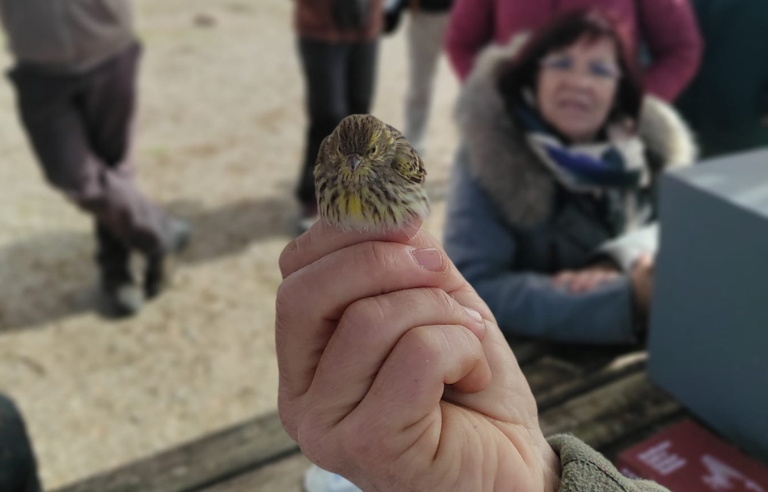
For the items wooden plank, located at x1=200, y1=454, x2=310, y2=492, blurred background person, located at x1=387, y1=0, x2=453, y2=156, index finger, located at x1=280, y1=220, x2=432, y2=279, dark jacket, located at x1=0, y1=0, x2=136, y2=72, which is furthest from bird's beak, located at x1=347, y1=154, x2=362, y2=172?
blurred background person, located at x1=387, y1=0, x2=453, y2=156

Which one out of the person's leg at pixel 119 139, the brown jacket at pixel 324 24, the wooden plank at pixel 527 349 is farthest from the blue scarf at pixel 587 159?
the person's leg at pixel 119 139

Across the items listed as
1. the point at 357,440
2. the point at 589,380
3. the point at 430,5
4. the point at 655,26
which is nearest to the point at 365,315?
the point at 357,440

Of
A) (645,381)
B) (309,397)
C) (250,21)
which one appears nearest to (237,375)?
(645,381)

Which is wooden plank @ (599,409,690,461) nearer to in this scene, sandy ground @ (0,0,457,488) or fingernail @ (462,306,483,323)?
fingernail @ (462,306,483,323)

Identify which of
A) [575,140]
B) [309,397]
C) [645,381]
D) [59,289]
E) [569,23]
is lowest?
[59,289]

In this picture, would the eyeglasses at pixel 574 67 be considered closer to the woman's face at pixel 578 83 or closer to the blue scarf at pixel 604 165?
the woman's face at pixel 578 83

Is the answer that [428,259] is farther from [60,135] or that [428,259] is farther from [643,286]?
[60,135]

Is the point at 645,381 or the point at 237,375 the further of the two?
the point at 237,375

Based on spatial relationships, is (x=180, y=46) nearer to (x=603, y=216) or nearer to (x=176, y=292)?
(x=176, y=292)
